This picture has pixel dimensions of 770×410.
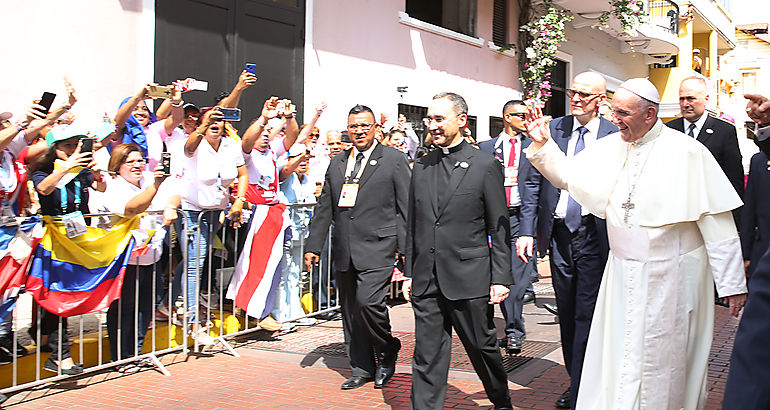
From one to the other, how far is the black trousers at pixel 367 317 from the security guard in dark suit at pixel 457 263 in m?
1.02

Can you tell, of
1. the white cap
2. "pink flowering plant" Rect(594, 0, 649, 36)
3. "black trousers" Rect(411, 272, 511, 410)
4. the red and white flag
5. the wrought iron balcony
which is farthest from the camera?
the wrought iron balcony

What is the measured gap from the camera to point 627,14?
1847 cm

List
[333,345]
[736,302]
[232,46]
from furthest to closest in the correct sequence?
[232,46] < [333,345] < [736,302]

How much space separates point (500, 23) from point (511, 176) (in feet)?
33.5

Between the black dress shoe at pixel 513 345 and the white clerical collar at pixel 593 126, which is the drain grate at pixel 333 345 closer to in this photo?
the black dress shoe at pixel 513 345

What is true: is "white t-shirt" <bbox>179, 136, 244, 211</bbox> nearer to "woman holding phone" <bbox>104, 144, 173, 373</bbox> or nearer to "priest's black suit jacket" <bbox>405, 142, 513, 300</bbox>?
"woman holding phone" <bbox>104, 144, 173, 373</bbox>

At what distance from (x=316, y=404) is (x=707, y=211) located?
9.77 feet

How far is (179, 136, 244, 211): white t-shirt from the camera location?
23.9 feet

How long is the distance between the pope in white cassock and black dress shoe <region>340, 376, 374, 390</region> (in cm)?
224

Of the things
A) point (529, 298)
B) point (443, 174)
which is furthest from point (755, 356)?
point (529, 298)

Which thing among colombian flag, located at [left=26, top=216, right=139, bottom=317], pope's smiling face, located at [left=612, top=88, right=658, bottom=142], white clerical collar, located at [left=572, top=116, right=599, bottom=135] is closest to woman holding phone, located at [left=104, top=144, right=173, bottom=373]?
colombian flag, located at [left=26, top=216, right=139, bottom=317]

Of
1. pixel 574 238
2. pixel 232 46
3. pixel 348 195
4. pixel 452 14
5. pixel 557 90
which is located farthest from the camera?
pixel 557 90

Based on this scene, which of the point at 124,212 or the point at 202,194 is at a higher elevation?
the point at 202,194

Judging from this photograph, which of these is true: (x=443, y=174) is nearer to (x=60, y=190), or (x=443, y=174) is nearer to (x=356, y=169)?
(x=356, y=169)
